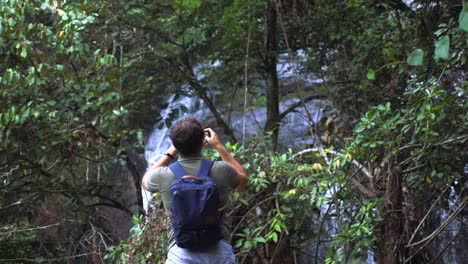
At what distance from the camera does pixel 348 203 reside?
562cm

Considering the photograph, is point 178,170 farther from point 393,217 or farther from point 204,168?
point 393,217

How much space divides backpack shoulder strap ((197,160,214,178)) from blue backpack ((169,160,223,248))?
0.02 metres

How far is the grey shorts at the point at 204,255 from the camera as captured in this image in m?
3.45

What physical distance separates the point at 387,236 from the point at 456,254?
3467 millimetres

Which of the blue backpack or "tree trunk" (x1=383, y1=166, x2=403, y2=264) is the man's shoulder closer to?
Result: the blue backpack

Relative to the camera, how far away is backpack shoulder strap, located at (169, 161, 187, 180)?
11.5ft

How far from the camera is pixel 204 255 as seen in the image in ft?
11.3

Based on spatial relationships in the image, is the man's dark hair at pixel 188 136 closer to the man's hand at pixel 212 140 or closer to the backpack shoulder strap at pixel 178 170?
the backpack shoulder strap at pixel 178 170

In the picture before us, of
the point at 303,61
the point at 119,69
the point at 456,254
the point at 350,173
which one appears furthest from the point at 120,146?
the point at 456,254

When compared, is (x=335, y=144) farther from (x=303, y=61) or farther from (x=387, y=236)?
(x=387, y=236)

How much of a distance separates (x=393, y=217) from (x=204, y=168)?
7.67 ft

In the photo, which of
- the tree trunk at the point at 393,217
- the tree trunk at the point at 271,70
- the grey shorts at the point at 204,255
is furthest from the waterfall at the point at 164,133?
the grey shorts at the point at 204,255

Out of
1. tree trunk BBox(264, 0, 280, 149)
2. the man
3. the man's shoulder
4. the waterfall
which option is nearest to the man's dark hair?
the man

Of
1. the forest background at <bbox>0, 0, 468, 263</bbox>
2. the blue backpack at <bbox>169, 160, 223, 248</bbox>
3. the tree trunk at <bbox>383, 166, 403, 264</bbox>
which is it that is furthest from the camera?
the forest background at <bbox>0, 0, 468, 263</bbox>
